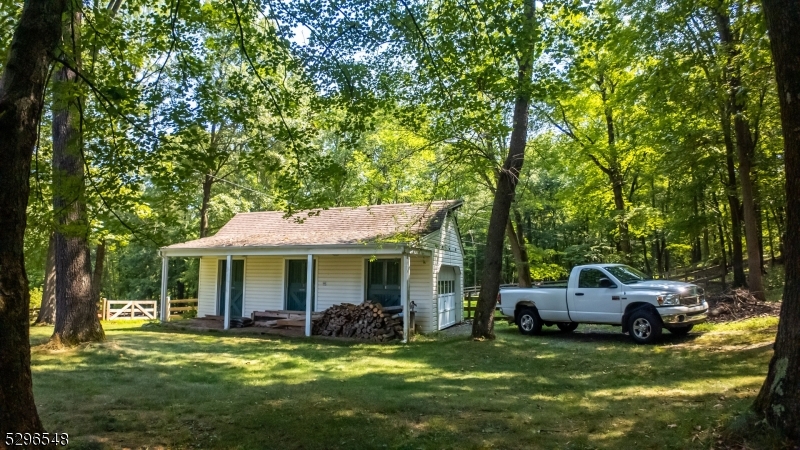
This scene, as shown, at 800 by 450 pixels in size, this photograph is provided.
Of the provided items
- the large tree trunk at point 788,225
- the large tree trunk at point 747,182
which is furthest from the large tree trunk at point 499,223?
the large tree trunk at point 788,225

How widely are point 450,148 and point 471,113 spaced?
10.5 feet

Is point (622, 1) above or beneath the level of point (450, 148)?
above

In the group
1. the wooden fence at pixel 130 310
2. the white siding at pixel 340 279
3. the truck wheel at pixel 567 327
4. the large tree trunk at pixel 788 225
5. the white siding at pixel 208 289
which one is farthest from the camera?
the wooden fence at pixel 130 310

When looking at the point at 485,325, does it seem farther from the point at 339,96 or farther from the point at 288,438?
the point at 288,438

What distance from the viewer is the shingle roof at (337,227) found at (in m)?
15.4

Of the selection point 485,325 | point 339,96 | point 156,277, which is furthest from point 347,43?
point 156,277

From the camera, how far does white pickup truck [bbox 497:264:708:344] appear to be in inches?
440

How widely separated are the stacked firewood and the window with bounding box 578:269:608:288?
5.26 meters

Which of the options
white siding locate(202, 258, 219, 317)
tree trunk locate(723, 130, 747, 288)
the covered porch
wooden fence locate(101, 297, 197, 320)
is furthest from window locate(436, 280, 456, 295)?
wooden fence locate(101, 297, 197, 320)

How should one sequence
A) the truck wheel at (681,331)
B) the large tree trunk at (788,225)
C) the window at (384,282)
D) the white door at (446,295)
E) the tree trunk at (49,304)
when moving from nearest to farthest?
the large tree trunk at (788,225) → the truck wheel at (681,331) → the window at (384,282) → the white door at (446,295) → the tree trunk at (49,304)

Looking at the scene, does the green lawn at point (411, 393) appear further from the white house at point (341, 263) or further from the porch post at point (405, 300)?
the white house at point (341, 263)

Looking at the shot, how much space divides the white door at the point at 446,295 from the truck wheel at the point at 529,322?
10.2ft

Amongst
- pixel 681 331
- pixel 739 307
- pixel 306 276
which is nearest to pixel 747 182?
pixel 739 307

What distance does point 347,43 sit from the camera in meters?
7.99
